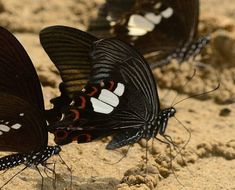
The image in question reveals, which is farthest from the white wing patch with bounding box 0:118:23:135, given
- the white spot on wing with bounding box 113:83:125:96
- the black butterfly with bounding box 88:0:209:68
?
the black butterfly with bounding box 88:0:209:68

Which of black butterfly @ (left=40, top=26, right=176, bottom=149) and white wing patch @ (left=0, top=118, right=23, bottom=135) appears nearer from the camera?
white wing patch @ (left=0, top=118, right=23, bottom=135)

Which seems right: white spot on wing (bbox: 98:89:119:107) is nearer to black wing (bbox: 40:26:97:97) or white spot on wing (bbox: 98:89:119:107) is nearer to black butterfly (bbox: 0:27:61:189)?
black wing (bbox: 40:26:97:97)

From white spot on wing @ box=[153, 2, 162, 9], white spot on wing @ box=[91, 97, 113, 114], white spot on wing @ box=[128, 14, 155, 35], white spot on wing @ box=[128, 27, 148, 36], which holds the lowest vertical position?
white spot on wing @ box=[128, 27, 148, 36]

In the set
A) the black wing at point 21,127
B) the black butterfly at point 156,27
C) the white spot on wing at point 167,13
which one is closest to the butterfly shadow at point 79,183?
the black wing at point 21,127

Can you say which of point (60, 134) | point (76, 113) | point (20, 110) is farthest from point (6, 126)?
point (76, 113)

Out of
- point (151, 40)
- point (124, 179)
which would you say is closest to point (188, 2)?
point (151, 40)

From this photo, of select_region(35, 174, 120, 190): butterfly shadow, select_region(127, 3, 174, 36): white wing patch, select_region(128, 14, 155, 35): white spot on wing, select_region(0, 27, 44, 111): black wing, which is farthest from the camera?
select_region(128, 14, 155, 35): white spot on wing
